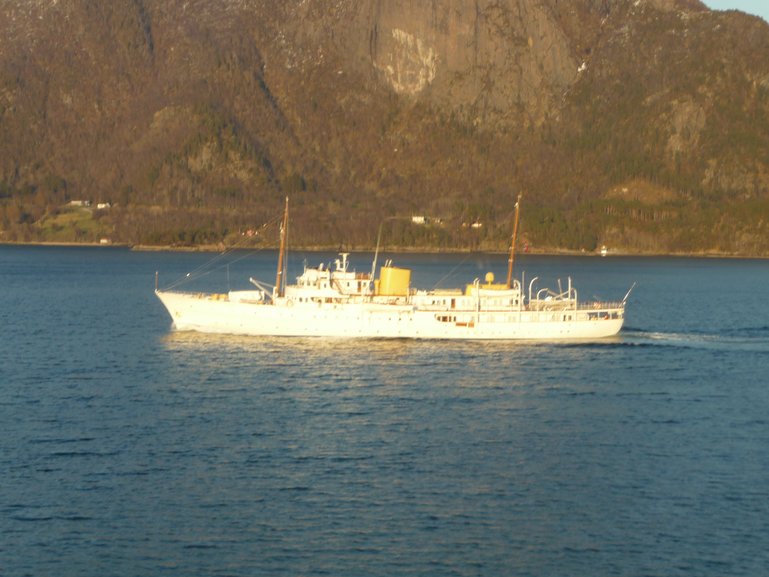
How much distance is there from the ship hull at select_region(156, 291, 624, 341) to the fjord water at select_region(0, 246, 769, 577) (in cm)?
210

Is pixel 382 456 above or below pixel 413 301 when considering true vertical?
below

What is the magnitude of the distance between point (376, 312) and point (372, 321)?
83 cm

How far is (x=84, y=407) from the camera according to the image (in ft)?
259

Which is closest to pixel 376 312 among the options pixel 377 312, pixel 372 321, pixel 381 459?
pixel 377 312

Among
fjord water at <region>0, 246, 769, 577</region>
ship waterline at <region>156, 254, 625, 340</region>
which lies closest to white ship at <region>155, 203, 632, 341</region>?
ship waterline at <region>156, 254, 625, 340</region>

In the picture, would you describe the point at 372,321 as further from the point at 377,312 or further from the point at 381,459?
the point at 381,459

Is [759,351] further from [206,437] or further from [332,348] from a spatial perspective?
[206,437]

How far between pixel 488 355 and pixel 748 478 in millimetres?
40941

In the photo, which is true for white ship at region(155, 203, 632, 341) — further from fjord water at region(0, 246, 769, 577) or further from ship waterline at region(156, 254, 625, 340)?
fjord water at region(0, 246, 769, 577)

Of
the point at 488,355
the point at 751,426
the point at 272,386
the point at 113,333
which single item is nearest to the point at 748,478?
the point at 751,426

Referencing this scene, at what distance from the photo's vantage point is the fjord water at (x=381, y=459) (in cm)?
5212

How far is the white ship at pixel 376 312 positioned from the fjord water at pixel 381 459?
7.32 feet

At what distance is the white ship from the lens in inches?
4284

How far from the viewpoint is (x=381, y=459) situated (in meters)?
65.9
